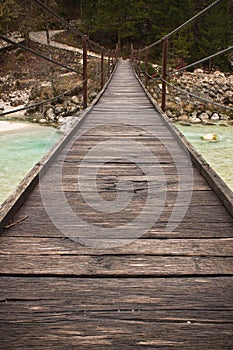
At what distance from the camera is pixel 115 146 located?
2.72m

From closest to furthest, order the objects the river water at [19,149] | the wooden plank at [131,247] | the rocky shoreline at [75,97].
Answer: the wooden plank at [131,247] < the river water at [19,149] < the rocky shoreline at [75,97]

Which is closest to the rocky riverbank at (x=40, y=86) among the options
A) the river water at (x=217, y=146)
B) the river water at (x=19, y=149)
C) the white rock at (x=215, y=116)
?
the river water at (x=19, y=149)

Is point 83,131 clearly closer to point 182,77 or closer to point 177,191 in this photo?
point 177,191

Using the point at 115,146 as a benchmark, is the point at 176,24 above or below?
above

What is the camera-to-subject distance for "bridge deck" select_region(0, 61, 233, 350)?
3.08 ft

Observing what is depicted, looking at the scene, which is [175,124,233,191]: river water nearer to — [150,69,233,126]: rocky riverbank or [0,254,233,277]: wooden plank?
[150,69,233,126]: rocky riverbank

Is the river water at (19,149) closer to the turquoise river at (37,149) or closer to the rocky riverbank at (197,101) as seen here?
the turquoise river at (37,149)

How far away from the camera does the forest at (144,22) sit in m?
20.1

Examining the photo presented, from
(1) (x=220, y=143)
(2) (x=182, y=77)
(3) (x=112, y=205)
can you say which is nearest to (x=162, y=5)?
(2) (x=182, y=77)

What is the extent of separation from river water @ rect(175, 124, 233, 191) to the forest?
9603mm

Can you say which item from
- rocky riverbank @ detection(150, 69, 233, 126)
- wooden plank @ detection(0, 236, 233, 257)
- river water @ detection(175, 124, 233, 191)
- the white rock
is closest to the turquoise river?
river water @ detection(175, 124, 233, 191)

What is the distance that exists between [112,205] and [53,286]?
0.63m

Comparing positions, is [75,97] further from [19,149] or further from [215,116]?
[19,149]

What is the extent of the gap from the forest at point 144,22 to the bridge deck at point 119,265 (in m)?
17.4
